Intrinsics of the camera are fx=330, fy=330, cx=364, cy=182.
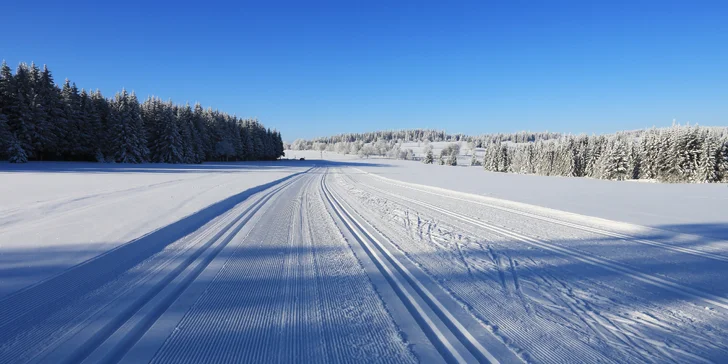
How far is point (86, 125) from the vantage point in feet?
137

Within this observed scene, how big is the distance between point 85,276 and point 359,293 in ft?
11.8

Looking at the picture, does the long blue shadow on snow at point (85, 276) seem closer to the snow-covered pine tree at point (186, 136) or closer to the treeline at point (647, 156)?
the treeline at point (647, 156)

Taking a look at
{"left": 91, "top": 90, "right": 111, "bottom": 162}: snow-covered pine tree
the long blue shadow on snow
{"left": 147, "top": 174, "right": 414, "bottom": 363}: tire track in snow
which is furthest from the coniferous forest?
{"left": 91, "top": 90, "right": 111, "bottom": 162}: snow-covered pine tree

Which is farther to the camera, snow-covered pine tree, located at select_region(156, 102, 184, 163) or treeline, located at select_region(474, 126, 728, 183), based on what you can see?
snow-covered pine tree, located at select_region(156, 102, 184, 163)

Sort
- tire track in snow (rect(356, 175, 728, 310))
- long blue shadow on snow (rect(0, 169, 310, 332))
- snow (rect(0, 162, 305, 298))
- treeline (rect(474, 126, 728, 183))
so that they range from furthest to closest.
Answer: treeline (rect(474, 126, 728, 183))
snow (rect(0, 162, 305, 298))
tire track in snow (rect(356, 175, 728, 310))
long blue shadow on snow (rect(0, 169, 310, 332))

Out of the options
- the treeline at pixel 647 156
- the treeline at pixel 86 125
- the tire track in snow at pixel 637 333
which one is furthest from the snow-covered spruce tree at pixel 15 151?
the treeline at pixel 647 156

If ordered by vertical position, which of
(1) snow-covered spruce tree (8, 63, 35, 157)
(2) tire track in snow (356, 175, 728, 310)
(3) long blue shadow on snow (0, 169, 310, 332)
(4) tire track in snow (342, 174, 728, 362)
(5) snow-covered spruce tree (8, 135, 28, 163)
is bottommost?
(2) tire track in snow (356, 175, 728, 310)

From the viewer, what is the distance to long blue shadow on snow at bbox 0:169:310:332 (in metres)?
3.38

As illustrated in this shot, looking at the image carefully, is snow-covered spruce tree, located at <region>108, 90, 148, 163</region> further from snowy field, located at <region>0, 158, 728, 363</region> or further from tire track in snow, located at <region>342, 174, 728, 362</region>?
tire track in snow, located at <region>342, 174, 728, 362</region>

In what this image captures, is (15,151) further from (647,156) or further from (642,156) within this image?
(642,156)

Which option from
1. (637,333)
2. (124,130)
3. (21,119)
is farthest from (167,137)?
(637,333)

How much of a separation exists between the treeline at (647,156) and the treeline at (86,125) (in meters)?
61.4

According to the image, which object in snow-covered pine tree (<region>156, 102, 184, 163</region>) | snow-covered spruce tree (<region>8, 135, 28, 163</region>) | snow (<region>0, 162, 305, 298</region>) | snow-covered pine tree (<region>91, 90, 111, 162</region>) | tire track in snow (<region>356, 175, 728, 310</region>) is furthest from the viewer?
snow-covered pine tree (<region>156, 102, 184, 163</region>)

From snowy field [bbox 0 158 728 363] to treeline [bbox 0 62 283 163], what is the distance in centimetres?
3938
